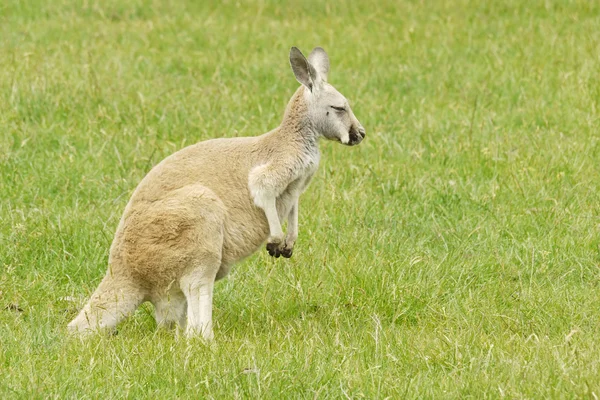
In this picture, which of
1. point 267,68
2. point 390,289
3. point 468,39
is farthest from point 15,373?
point 468,39

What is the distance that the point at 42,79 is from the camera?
30.1 ft

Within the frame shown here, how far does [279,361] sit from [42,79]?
17.0ft

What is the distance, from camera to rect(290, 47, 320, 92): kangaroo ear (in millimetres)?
5754

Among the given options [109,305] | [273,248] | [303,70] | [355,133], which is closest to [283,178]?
[273,248]

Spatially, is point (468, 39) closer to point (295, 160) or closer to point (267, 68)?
point (267, 68)

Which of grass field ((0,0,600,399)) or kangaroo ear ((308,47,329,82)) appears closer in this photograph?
grass field ((0,0,600,399))

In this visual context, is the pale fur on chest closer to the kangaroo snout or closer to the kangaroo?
the kangaroo

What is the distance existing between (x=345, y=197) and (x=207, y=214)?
208cm

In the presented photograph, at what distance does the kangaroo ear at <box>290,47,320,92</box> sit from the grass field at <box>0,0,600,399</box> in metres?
1.10

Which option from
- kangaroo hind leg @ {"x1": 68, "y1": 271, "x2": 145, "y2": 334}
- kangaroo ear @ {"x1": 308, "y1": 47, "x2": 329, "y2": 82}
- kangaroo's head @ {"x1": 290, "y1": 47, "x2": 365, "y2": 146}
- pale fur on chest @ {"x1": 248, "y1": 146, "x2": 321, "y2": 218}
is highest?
kangaroo ear @ {"x1": 308, "y1": 47, "x2": 329, "y2": 82}

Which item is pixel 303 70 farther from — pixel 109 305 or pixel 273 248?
pixel 109 305

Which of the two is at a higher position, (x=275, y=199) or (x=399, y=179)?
(x=275, y=199)

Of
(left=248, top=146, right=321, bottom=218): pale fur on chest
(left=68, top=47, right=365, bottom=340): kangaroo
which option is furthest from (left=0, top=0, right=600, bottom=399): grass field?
(left=248, top=146, right=321, bottom=218): pale fur on chest

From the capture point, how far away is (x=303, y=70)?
581 cm
